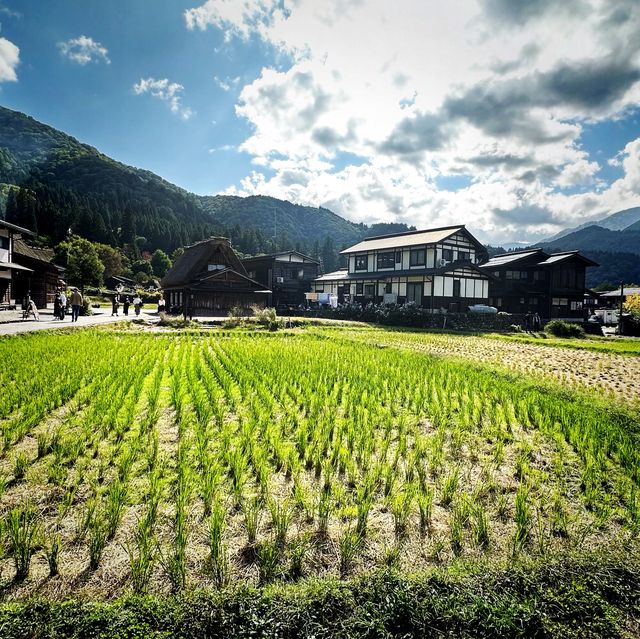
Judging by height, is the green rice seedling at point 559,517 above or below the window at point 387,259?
below

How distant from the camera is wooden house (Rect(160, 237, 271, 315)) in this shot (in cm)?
2847

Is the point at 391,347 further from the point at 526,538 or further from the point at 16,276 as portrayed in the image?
the point at 16,276

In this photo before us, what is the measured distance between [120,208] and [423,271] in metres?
91.1

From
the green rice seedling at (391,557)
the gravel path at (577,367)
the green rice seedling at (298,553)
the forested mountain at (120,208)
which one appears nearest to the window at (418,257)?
the gravel path at (577,367)

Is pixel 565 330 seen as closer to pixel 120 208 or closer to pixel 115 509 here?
pixel 115 509

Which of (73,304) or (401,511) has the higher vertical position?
(73,304)

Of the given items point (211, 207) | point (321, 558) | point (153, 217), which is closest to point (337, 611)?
point (321, 558)

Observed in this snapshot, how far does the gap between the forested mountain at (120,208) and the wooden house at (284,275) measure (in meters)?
42.5

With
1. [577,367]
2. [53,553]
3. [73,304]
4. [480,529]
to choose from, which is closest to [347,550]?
[480,529]

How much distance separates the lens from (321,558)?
2.55 metres

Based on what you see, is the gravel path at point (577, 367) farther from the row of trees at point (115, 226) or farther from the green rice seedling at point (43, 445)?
the row of trees at point (115, 226)

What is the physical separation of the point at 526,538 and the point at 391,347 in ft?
33.5

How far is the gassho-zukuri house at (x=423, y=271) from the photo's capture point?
28.1 metres

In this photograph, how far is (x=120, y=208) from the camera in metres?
94.4
